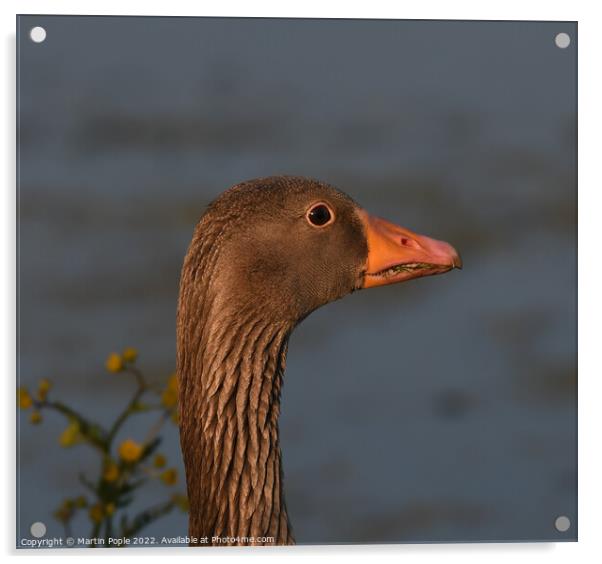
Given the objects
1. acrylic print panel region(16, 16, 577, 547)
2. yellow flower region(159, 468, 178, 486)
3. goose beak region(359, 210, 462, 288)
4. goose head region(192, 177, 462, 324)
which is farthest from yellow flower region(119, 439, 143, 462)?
goose beak region(359, 210, 462, 288)

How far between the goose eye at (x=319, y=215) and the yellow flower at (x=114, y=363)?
0.93m

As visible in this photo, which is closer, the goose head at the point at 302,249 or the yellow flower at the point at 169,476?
the goose head at the point at 302,249

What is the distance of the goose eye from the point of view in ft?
16.6

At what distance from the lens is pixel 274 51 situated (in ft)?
17.5

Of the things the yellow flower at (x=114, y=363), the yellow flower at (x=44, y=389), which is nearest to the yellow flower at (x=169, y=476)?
the yellow flower at (x=114, y=363)

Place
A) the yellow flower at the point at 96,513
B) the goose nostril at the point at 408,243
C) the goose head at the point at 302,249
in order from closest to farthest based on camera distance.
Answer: the goose head at the point at 302,249 < the goose nostril at the point at 408,243 < the yellow flower at the point at 96,513

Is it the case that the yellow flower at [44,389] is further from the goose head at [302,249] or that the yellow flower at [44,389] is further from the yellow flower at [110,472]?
the goose head at [302,249]

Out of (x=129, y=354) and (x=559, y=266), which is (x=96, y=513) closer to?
(x=129, y=354)

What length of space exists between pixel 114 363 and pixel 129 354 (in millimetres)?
66

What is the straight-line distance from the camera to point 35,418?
5195 mm

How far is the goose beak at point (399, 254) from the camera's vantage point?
508cm

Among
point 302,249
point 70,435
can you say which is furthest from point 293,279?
point 70,435

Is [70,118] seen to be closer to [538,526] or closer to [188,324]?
[188,324]

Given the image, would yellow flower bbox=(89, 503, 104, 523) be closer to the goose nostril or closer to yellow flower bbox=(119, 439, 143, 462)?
yellow flower bbox=(119, 439, 143, 462)
